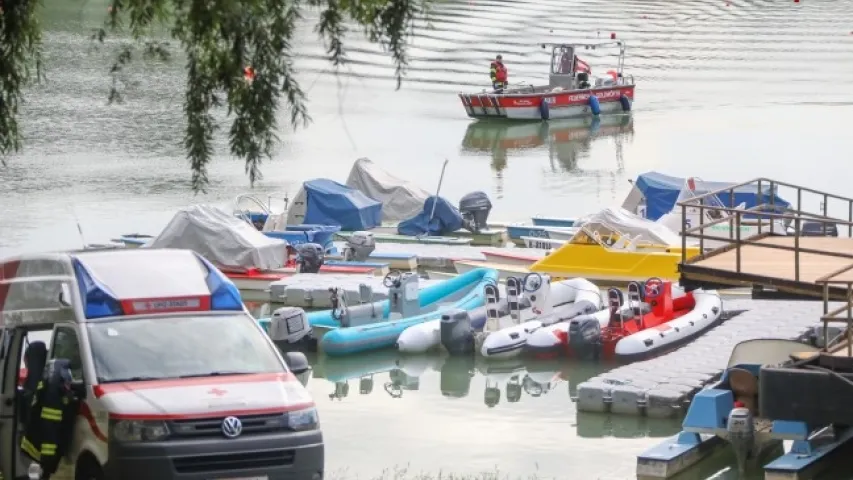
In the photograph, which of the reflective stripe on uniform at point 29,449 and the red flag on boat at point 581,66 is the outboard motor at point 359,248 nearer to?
the reflective stripe on uniform at point 29,449

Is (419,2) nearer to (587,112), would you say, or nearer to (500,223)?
(500,223)

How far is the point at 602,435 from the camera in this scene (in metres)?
17.0

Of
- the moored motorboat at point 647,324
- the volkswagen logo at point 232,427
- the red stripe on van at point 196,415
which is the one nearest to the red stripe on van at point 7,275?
the red stripe on van at point 196,415

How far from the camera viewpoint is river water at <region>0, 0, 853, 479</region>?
57.7 ft

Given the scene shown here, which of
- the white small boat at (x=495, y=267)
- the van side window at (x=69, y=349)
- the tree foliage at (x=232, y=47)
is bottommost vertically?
the white small boat at (x=495, y=267)

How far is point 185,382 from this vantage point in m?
10.4

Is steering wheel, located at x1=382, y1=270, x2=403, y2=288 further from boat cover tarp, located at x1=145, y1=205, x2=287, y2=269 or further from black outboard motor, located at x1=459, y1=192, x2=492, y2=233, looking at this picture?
black outboard motor, located at x1=459, y1=192, x2=492, y2=233

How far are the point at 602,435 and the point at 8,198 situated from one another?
23.3 metres

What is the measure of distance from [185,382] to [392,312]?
11.9m

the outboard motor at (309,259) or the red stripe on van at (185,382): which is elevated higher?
the red stripe on van at (185,382)

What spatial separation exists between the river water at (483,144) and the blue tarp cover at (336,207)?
1760 mm

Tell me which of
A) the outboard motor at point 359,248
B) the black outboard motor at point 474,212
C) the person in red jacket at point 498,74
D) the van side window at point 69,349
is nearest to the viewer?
the van side window at point 69,349

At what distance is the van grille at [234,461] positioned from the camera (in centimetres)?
992

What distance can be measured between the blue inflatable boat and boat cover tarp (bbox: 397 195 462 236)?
675 cm
